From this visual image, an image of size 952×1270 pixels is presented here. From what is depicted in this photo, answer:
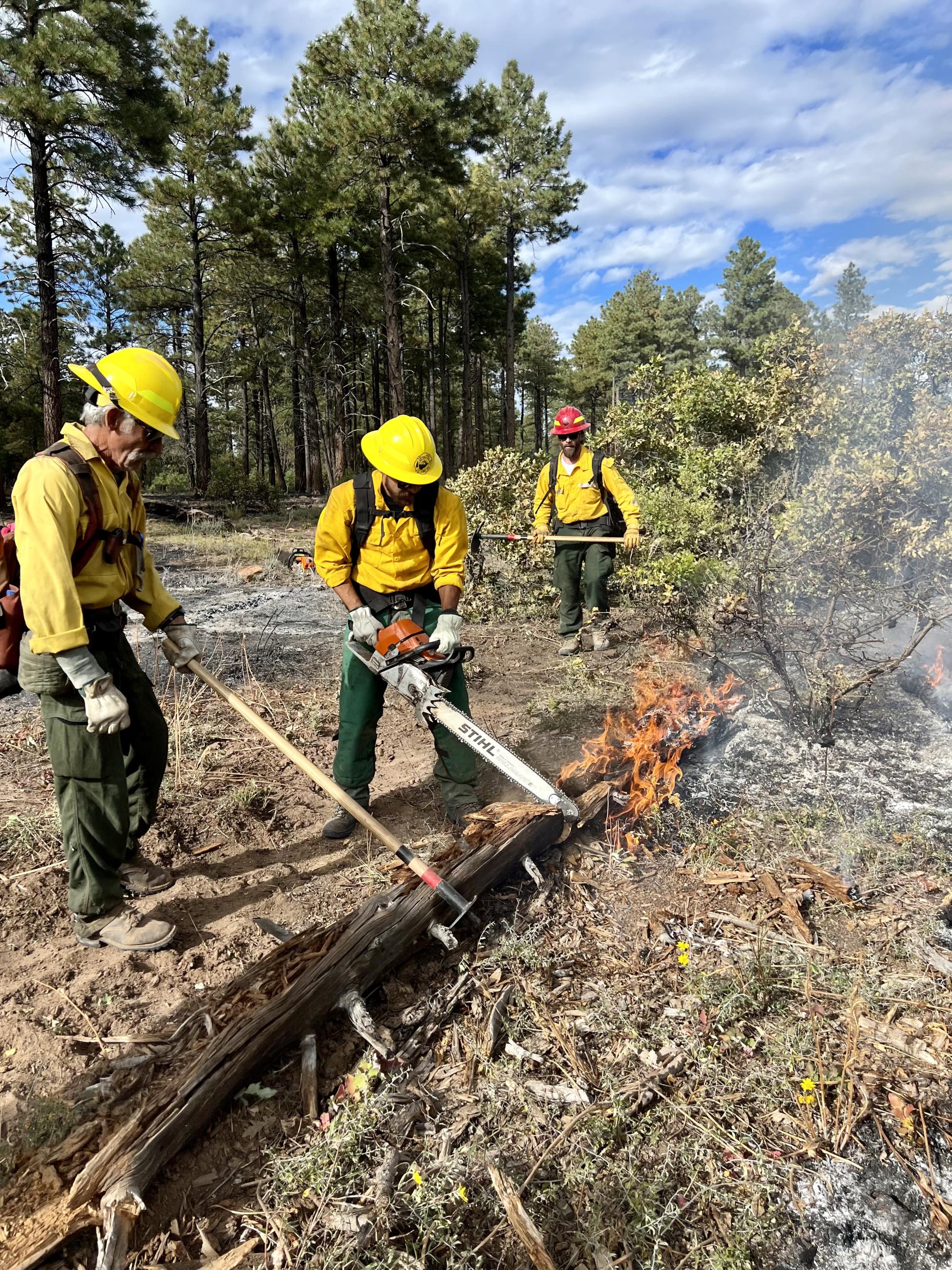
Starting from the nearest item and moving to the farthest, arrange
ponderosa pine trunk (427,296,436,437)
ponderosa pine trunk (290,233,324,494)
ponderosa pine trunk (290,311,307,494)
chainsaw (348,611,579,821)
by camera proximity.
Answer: chainsaw (348,611,579,821) → ponderosa pine trunk (290,233,324,494) → ponderosa pine trunk (290,311,307,494) → ponderosa pine trunk (427,296,436,437)

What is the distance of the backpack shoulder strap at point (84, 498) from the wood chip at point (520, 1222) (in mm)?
2414

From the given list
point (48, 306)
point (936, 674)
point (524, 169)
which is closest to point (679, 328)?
point (524, 169)

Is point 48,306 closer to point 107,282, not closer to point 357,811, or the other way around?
point 107,282

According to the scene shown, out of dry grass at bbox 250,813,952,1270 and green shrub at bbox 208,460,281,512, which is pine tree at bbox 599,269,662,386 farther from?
dry grass at bbox 250,813,952,1270

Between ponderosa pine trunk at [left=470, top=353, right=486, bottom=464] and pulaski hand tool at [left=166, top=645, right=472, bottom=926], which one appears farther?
ponderosa pine trunk at [left=470, top=353, right=486, bottom=464]

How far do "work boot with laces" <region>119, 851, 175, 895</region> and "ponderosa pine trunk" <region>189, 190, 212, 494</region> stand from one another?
1680cm

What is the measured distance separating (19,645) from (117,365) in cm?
116

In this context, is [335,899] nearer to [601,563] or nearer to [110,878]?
[110,878]

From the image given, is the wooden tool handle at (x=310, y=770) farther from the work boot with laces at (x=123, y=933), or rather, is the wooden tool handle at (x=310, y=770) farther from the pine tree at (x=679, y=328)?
the pine tree at (x=679, y=328)

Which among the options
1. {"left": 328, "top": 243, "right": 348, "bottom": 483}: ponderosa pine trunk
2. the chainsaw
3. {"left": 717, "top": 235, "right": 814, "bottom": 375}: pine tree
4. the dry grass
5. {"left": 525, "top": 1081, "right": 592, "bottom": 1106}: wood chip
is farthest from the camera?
{"left": 717, "top": 235, "right": 814, "bottom": 375}: pine tree

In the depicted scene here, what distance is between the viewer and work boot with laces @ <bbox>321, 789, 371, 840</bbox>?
367 cm

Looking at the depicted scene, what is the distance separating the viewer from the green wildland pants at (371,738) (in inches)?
141

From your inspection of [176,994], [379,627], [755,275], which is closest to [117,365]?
[379,627]

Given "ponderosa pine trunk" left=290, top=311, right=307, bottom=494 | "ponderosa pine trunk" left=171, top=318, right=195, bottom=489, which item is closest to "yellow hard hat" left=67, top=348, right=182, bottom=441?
"ponderosa pine trunk" left=171, top=318, right=195, bottom=489
